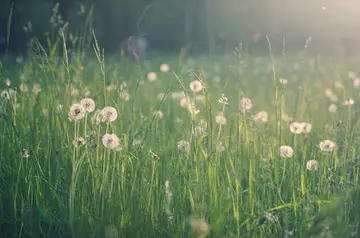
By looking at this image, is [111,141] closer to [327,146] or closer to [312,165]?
[312,165]

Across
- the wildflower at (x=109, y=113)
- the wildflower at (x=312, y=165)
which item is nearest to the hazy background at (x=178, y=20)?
the wildflower at (x=312, y=165)

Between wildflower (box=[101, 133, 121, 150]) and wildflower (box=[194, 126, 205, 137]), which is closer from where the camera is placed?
wildflower (box=[101, 133, 121, 150])

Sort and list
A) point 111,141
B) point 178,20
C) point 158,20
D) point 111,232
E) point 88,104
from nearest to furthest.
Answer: point 111,232, point 111,141, point 88,104, point 158,20, point 178,20

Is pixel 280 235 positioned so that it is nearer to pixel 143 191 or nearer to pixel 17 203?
pixel 143 191

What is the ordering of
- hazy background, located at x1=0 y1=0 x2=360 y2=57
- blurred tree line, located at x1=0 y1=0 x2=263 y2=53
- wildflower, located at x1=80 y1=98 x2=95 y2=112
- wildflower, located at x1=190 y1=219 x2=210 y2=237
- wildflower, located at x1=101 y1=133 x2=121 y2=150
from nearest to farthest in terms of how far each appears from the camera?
wildflower, located at x1=190 y1=219 x2=210 y2=237
wildflower, located at x1=101 y1=133 x2=121 y2=150
wildflower, located at x1=80 y1=98 x2=95 y2=112
hazy background, located at x1=0 y1=0 x2=360 y2=57
blurred tree line, located at x1=0 y1=0 x2=263 y2=53

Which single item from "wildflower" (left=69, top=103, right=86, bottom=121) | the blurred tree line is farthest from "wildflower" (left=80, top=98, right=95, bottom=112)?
the blurred tree line

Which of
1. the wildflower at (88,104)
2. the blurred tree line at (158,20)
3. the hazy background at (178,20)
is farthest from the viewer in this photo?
the blurred tree line at (158,20)

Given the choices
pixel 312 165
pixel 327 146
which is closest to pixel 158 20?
pixel 327 146

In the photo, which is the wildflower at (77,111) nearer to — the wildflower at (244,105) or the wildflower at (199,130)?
the wildflower at (199,130)

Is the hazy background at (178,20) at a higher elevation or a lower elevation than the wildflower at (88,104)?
higher

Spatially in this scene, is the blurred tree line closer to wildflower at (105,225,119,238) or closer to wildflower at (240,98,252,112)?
wildflower at (240,98,252,112)

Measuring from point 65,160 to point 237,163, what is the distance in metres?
0.70

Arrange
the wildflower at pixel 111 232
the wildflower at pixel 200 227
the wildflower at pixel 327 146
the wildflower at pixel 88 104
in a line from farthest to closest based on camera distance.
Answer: the wildflower at pixel 327 146 → the wildflower at pixel 88 104 → the wildflower at pixel 111 232 → the wildflower at pixel 200 227

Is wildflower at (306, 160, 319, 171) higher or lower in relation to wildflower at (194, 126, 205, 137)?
lower
